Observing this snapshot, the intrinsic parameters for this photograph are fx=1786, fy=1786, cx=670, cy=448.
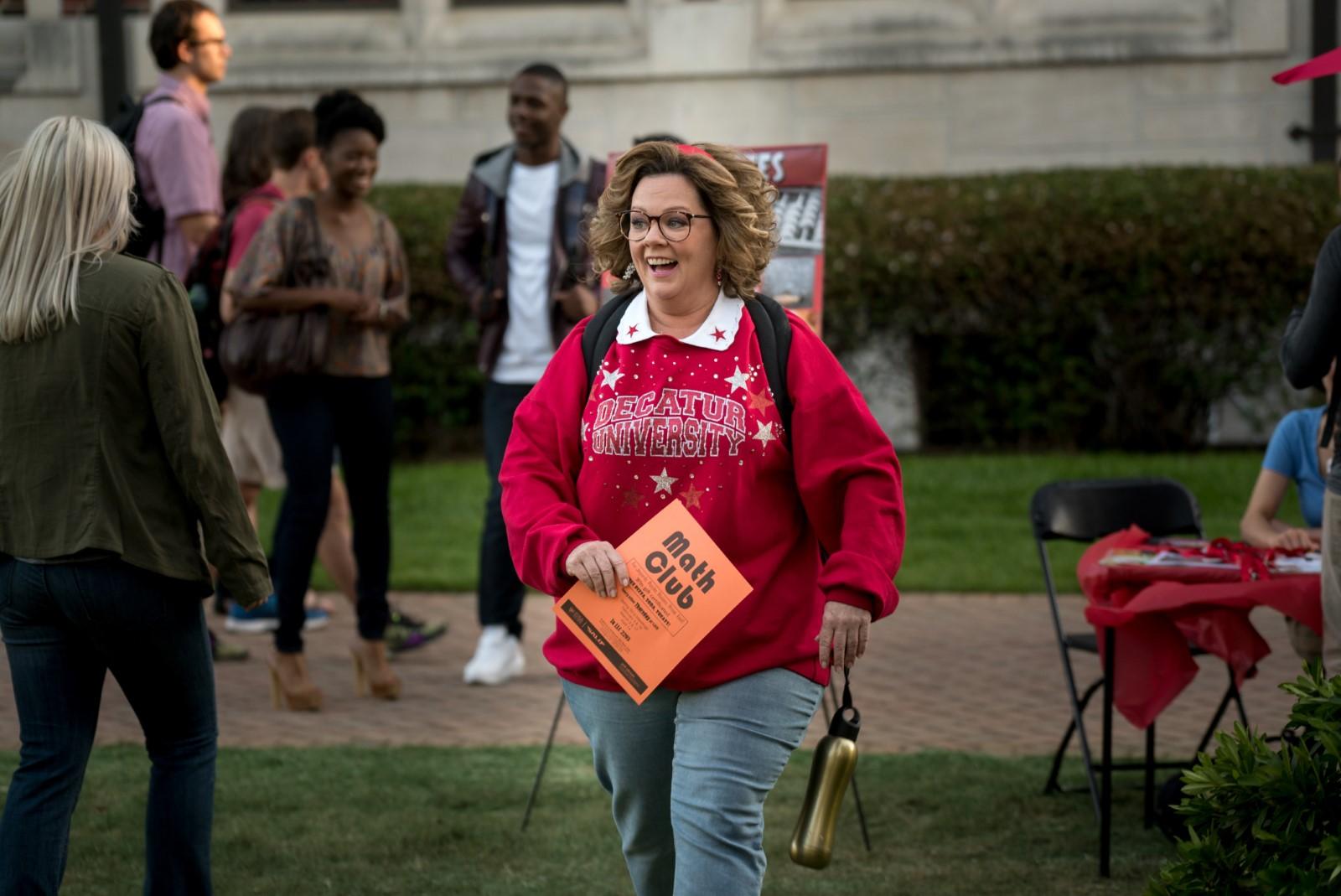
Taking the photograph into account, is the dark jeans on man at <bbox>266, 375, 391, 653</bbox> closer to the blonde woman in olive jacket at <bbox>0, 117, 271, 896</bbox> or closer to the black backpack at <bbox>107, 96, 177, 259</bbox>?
the black backpack at <bbox>107, 96, 177, 259</bbox>

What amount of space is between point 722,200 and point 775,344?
33 centimetres

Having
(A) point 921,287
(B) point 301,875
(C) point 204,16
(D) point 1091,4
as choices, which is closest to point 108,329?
(B) point 301,875

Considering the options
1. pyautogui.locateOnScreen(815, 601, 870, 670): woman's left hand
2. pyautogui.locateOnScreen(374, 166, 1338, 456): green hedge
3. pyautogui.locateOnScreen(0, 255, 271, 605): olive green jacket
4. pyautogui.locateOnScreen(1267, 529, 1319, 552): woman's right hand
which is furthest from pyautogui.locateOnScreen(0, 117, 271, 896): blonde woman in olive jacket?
pyautogui.locateOnScreen(374, 166, 1338, 456): green hedge

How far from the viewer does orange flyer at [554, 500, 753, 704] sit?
3.59m

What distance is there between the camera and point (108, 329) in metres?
4.04

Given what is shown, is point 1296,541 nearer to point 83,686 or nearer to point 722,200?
point 722,200

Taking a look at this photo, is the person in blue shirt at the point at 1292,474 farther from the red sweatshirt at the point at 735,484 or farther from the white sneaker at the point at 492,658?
the white sneaker at the point at 492,658

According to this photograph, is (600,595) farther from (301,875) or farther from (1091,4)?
(1091,4)

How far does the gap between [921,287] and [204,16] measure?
21.1ft

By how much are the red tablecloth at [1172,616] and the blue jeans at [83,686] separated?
264cm

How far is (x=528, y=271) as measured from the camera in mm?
7609

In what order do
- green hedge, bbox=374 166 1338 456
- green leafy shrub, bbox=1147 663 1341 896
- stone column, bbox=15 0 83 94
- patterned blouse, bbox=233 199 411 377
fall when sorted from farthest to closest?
stone column, bbox=15 0 83 94, green hedge, bbox=374 166 1338 456, patterned blouse, bbox=233 199 411 377, green leafy shrub, bbox=1147 663 1341 896

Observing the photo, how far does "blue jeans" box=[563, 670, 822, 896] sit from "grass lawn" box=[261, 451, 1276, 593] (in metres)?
5.79

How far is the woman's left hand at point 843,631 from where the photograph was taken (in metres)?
3.55
